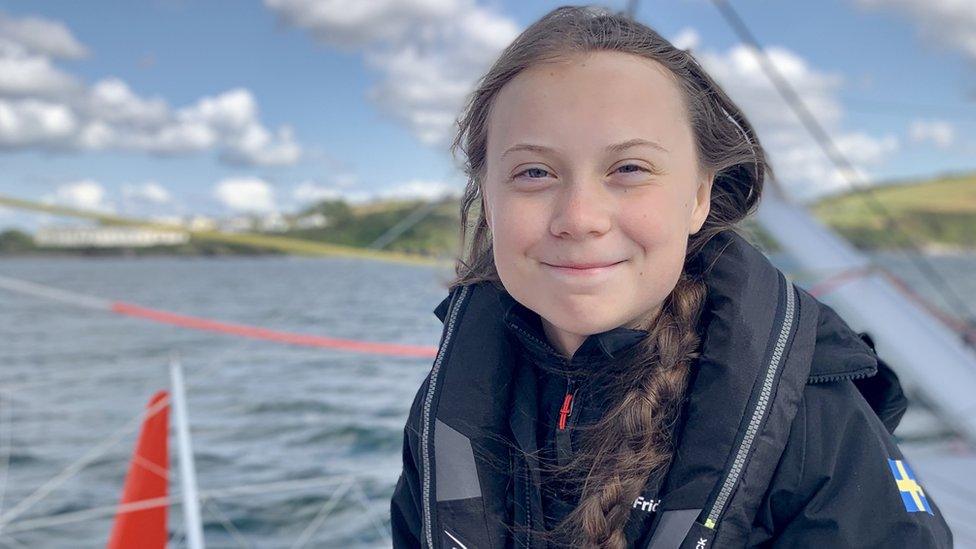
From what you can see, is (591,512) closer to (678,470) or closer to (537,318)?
(678,470)

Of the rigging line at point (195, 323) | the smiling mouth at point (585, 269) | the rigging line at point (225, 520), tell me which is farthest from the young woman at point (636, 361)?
the rigging line at point (225, 520)

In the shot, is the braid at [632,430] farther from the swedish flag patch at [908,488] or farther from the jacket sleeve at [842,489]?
the swedish flag patch at [908,488]

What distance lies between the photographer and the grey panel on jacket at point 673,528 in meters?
0.94

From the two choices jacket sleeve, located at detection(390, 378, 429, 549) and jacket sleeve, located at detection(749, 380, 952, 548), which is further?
jacket sleeve, located at detection(390, 378, 429, 549)

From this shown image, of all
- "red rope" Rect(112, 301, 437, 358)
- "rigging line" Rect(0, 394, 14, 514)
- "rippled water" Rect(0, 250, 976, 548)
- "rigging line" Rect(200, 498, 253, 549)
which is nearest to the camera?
"red rope" Rect(112, 301, 437, 358)

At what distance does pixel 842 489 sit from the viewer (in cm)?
90

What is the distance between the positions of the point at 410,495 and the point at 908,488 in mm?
701

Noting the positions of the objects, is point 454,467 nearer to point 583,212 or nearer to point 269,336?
point 583,212

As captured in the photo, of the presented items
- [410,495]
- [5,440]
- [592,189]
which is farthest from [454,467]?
[5,440]

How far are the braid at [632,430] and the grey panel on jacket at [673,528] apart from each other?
0.18 ft

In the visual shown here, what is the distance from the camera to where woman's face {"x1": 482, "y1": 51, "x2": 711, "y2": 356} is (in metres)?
0.97

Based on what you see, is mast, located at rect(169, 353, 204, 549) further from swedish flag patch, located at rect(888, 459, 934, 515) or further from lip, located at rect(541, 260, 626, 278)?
swedish flag patch, located at rect(888, 459, 934, 515)

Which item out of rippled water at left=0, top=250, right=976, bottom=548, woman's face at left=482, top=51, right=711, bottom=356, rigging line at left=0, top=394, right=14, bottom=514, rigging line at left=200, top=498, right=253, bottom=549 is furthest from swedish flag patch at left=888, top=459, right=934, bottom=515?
rigging line at left=0, top=394, right=14, bottom=514

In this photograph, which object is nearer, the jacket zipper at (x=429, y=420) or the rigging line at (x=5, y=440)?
the jacket zipper at (x=429, y=420)
